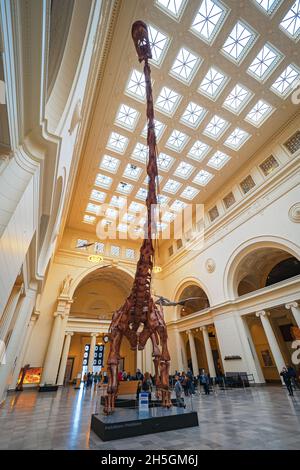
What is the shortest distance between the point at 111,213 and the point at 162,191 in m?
4.99

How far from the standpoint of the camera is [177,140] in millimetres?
13711

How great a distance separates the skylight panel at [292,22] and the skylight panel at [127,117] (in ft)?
23.8

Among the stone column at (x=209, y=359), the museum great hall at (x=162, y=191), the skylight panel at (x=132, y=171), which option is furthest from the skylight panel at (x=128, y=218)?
the stone column at (x=209, y=359)

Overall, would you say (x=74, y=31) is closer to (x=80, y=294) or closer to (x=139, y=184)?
(x=139, y=184)

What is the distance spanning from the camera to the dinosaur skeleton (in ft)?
16.7

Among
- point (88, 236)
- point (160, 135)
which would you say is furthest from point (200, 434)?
point (88, 236)

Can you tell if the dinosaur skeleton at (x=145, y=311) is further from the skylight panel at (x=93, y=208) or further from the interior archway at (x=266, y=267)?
the skylight panel at (x=93, y=208)

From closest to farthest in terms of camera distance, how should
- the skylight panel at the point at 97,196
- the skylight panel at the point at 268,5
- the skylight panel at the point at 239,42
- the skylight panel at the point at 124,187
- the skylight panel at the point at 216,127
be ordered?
the skylight panel at the point at 268,5
the skylight panel at the point at 239,42
the skylight panel at the point at 216,127
the skylight panel at the point at 124,187
the skylight panel at the point at 97,196

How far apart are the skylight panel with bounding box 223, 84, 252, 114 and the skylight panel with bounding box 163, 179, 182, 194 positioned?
18.9 feet

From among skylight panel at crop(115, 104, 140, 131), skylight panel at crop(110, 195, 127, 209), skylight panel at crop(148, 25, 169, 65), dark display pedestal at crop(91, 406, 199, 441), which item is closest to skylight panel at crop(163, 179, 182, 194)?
skylight panel at crop(110, 195, 127, 209)

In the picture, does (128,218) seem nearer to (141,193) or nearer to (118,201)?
(118,201)

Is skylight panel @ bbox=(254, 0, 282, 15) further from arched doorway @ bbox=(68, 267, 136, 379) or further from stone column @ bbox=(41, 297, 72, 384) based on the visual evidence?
stone column @ bbox=(41, 297, 72, 384)

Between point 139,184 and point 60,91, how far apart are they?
1176cm

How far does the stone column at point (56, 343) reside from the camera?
14500mm
